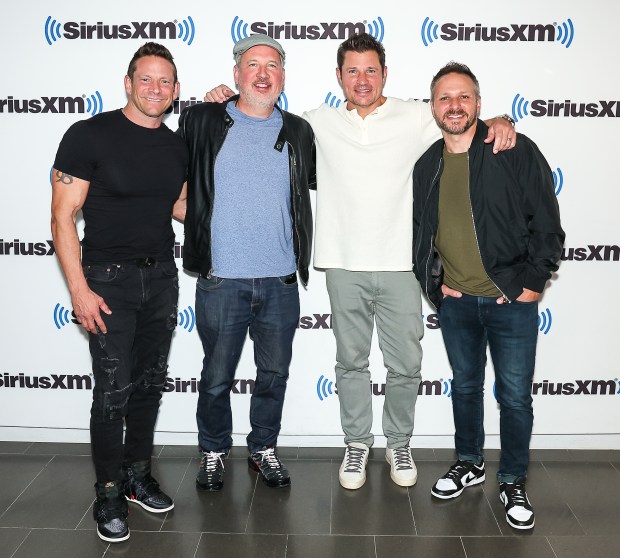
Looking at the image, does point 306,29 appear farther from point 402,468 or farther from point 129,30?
point 402,468

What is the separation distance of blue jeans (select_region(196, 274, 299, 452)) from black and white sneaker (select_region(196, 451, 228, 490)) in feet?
0.11

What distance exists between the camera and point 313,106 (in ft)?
11.3

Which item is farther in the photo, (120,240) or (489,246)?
(489,246)

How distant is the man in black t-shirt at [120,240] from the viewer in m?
2.62

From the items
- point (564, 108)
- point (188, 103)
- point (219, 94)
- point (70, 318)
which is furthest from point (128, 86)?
point (564, 108)

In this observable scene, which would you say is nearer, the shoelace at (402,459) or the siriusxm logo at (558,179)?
the shoelace at (402,459)

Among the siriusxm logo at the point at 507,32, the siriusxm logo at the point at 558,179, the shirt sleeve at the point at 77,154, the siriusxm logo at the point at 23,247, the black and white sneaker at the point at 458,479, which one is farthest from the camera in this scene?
the siriusxm logo at the point at 23,247

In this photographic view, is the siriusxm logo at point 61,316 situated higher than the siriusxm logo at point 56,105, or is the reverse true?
the siriusxm logo at point 56,105

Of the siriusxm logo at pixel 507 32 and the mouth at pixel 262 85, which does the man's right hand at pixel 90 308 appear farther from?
the siriusxm logo at pixel 507 32

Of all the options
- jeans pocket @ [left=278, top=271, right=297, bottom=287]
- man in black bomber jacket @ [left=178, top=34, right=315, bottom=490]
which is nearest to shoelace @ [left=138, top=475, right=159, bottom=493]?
man in black bomber jacket @ [left=178, top=34, right=315, bottom=490]

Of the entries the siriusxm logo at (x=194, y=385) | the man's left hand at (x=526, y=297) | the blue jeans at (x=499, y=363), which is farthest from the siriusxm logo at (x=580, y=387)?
the siriusxm logo at (x=194, y=385)

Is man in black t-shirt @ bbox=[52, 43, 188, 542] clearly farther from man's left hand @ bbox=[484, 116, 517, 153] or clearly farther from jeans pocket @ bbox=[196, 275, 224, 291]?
man's left hand @ bbox=[484, 116, 517, 153]

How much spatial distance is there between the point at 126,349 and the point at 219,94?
1221mm

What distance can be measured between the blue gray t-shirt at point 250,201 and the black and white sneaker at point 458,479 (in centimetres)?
123
